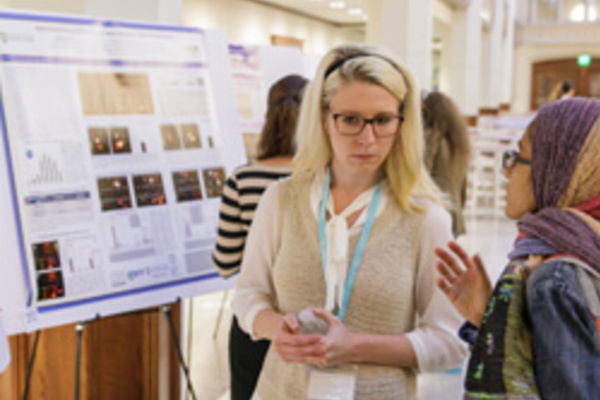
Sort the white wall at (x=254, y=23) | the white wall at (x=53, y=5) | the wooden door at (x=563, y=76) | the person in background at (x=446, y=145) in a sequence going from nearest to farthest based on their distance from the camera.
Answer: the white wall at (x=53, y=5)
the person in background at (x=446, y=145)
the white wall at (x=254, y=23)
the wooden door at (x=563, y=76)

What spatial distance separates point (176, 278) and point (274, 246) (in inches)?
39.5

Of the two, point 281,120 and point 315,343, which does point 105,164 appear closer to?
point 281,120

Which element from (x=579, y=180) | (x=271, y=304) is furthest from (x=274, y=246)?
(x=579, y=180)

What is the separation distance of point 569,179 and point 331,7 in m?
15.6

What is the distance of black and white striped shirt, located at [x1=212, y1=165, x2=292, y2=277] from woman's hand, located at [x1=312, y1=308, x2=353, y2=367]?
1138 mm

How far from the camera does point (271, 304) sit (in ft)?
5.89

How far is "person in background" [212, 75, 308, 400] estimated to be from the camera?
2547mm

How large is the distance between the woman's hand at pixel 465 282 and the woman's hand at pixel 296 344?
292 mm

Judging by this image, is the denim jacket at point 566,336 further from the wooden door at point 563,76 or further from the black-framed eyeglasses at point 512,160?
the wooden door at point 563,76

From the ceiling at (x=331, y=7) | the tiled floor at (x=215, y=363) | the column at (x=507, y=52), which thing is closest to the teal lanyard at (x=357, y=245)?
the tiled floor at (x=215, y=363)

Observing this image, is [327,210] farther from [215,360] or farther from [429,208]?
[215,360]

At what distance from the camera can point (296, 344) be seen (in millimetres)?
1495

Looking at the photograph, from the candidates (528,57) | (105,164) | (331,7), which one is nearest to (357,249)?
(105,164)

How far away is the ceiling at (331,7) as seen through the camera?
15.4 m
